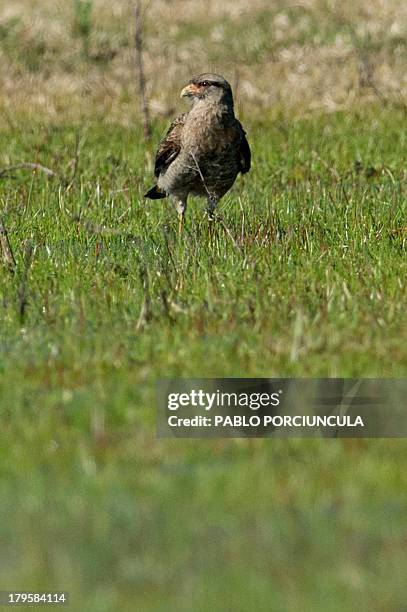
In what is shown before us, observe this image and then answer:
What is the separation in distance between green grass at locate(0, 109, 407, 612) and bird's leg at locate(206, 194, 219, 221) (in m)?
0.13

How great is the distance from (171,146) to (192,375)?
4.64m

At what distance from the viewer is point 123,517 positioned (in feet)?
14.2

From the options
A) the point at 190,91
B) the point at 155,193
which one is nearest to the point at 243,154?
the point at 190,91

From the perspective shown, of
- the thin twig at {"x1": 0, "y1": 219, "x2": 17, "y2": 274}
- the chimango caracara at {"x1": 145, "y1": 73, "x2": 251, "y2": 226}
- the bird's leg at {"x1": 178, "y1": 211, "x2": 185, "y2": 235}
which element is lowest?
the thin twig at {"x1": 0, "y1": 219, "x2": 17, "y2": 274}

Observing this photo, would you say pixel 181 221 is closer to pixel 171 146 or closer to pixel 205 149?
pixel 205 149

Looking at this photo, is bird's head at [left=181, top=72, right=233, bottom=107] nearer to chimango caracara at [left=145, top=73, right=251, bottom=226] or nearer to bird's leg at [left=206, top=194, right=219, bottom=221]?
chimango caracara at [left=145, top=73, right=251, bottom=226]

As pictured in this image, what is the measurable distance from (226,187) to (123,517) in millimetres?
5866

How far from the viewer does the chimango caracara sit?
9.74 m

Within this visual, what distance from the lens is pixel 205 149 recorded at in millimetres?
9734

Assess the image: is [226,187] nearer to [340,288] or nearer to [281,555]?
[340,288]

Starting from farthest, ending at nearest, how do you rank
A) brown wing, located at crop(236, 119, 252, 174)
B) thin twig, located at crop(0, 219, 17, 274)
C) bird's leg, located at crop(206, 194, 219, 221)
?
brown wing, located at crop(236, 119, 252, 174) → bird's leg, located at crop(206, 194, 219, 221) → thin twig, located at crop(0, 219, 17, 274)

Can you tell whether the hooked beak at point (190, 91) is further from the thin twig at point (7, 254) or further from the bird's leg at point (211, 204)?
the thin twig at point (7, 254)

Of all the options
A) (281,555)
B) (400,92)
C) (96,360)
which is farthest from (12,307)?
(400,92)

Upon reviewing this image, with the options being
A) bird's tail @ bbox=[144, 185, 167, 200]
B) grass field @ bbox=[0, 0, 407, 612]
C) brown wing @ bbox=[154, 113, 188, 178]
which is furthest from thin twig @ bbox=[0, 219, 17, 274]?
bird's tail @ bbox=[144, 185, 167, 200]
